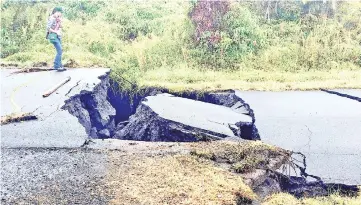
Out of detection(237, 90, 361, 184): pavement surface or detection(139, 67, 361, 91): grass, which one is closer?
detection(237, 90, 361, 184): pavement surface

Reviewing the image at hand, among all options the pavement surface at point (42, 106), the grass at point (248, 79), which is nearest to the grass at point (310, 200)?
the pavement surface at point (42, 106)

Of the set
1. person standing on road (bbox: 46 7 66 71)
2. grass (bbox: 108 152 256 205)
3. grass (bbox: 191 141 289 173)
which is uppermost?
person standing on road (bbox: 46 7 66 71)

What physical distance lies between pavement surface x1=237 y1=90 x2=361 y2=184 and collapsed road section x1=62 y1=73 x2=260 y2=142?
358 millimetres

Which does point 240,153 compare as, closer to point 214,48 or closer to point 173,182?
point 173,182

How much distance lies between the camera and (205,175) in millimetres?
4918

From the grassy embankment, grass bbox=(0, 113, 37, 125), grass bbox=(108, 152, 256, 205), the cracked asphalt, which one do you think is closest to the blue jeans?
the grassy embankment

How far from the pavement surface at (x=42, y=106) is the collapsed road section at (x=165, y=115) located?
348 millimetres

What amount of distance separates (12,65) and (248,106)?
23.6 ft

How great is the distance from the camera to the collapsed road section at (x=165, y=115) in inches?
259

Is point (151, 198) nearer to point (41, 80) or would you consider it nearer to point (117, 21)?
point (41, 80)

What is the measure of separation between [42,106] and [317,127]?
188 inches

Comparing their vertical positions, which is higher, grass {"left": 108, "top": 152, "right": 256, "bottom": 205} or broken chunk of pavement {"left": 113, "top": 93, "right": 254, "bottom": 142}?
grass {"left": 108, "top": 152, "right": 256, "bottom": 205}

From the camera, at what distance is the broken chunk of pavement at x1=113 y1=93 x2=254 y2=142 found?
6.46 m

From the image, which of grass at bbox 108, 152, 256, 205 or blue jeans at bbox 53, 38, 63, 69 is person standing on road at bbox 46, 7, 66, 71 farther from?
grass at bbox 108, 152, 256, 205
